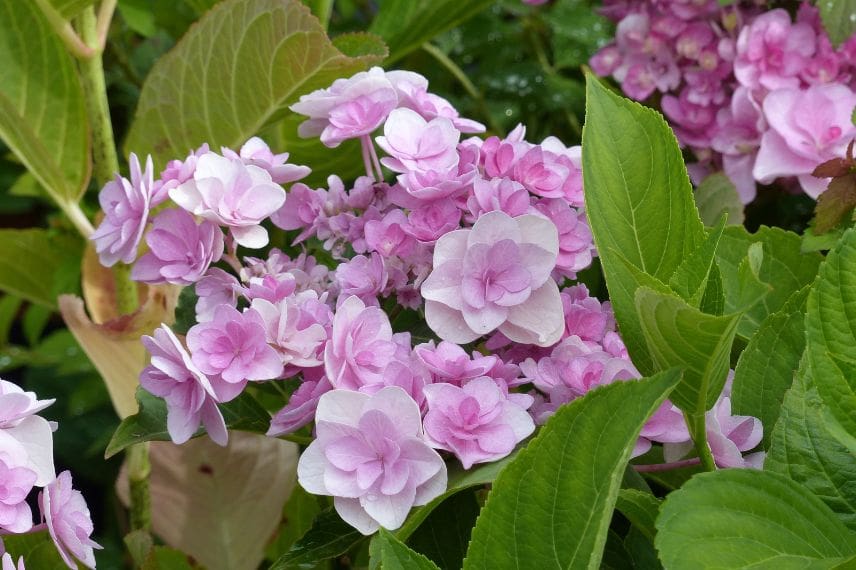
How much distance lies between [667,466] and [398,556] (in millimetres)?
193

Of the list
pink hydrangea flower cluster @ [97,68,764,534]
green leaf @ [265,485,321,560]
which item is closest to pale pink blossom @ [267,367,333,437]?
pink hydrangea flower cluster @ [97,68,764,534]

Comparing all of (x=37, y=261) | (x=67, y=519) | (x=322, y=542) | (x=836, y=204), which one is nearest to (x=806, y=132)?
(x=836, y=204)

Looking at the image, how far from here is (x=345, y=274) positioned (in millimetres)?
634

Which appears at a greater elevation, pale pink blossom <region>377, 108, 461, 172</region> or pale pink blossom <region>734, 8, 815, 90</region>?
pale pink blossom <region>377, 108, 461, 172</region>

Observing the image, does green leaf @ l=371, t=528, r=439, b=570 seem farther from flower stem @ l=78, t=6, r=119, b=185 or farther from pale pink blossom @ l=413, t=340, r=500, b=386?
flower stem @ l=78, t=6, r=119, b=185

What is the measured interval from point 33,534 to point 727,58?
0.77m

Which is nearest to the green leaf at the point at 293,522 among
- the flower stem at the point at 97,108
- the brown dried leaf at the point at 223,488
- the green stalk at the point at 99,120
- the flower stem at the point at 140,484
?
the brown dried leaf at the point at 223,488

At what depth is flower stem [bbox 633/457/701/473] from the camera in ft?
2.00

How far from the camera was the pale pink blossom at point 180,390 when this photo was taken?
1.96ft

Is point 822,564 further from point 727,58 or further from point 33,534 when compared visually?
point 727,58

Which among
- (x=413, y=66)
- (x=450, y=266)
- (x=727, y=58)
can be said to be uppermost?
(x=450, y=266)

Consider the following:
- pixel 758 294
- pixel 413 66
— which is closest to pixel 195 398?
pixel 758 294

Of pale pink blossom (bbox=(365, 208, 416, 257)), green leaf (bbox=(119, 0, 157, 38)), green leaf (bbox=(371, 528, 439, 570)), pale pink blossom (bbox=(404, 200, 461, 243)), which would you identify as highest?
pale pink blossom (bbox=(404, 200, 461, 243))

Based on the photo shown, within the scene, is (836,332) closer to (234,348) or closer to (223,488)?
(234,348)
